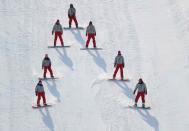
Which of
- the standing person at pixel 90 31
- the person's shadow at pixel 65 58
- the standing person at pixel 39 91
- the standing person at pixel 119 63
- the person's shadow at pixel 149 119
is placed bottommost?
the person's shadow at pixel 149 119

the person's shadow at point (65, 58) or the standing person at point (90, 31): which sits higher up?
the standing person at point (90, 31)

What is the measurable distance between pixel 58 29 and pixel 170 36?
6.69 metres

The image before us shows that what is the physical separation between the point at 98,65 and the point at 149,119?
5.85m

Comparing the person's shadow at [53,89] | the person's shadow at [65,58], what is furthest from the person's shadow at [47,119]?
the person's shadow at [65,58]

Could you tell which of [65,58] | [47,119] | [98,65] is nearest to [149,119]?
[47,119]

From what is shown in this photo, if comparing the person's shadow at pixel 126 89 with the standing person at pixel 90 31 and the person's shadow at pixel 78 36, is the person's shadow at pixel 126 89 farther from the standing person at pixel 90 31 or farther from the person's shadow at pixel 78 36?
the person's shadow at pixel 78 36

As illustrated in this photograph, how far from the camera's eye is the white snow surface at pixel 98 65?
29812 millimetres

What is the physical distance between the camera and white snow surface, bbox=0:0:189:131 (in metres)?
29.8

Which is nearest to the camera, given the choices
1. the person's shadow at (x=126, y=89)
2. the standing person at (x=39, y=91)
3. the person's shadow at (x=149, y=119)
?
the person's shadow at (x=149, y=119)

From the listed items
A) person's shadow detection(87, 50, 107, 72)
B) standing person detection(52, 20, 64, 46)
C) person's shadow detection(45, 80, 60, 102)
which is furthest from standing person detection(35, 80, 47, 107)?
standing person detection(52, 20, 64, 46)

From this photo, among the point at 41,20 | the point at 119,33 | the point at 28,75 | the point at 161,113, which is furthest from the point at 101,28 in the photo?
the point at 161,113

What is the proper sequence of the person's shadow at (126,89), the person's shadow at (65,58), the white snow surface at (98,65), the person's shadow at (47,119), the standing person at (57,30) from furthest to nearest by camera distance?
the standing person at (57,30), the person's shadow at (65,58), the person's shadow at (126,89), the white snow surface at (98,65), the person's shadow at (47,119)

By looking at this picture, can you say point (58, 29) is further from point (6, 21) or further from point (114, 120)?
point (114, 120)

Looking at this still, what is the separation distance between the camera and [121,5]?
4181 centimetres
